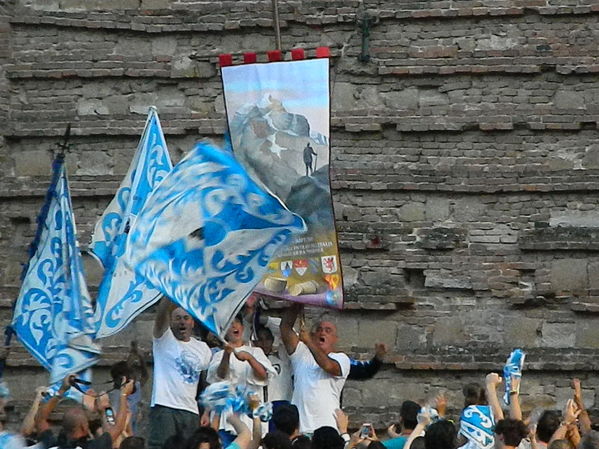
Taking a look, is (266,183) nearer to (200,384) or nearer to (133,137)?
(200,384)

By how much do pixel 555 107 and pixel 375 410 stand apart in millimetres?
3716

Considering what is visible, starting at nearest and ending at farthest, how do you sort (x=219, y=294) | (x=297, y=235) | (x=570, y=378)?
1. (x=219, y=294)
2. (x=297, y=235)
3. (x=570, y=378)

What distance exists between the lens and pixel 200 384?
1568 centimetres

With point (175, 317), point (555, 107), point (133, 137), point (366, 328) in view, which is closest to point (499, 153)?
point (555, 107)

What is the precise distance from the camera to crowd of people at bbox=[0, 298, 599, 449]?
44.0 ft

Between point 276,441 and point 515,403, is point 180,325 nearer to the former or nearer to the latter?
point 515,403

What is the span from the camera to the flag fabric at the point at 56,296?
15117 millimetres

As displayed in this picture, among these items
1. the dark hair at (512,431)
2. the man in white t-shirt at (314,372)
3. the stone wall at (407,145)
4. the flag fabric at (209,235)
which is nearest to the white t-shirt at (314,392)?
the man in white t-shirt at (314,372)

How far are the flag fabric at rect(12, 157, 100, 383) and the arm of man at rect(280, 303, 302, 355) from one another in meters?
1.64

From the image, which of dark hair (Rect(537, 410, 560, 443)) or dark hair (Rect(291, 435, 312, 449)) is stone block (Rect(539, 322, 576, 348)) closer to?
dark hair (Rect(537, 410, 560, 443))

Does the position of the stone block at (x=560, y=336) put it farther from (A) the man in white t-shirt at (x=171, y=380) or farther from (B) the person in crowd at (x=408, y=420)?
(B) the person in crowd at (x=408, y=420)

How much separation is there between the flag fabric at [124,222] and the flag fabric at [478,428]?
3.37m

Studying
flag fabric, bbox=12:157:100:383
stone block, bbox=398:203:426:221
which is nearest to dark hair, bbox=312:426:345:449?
flag fabric, bbox=12:157:100:383

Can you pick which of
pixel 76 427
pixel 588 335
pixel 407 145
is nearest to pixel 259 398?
pixel 76 427
